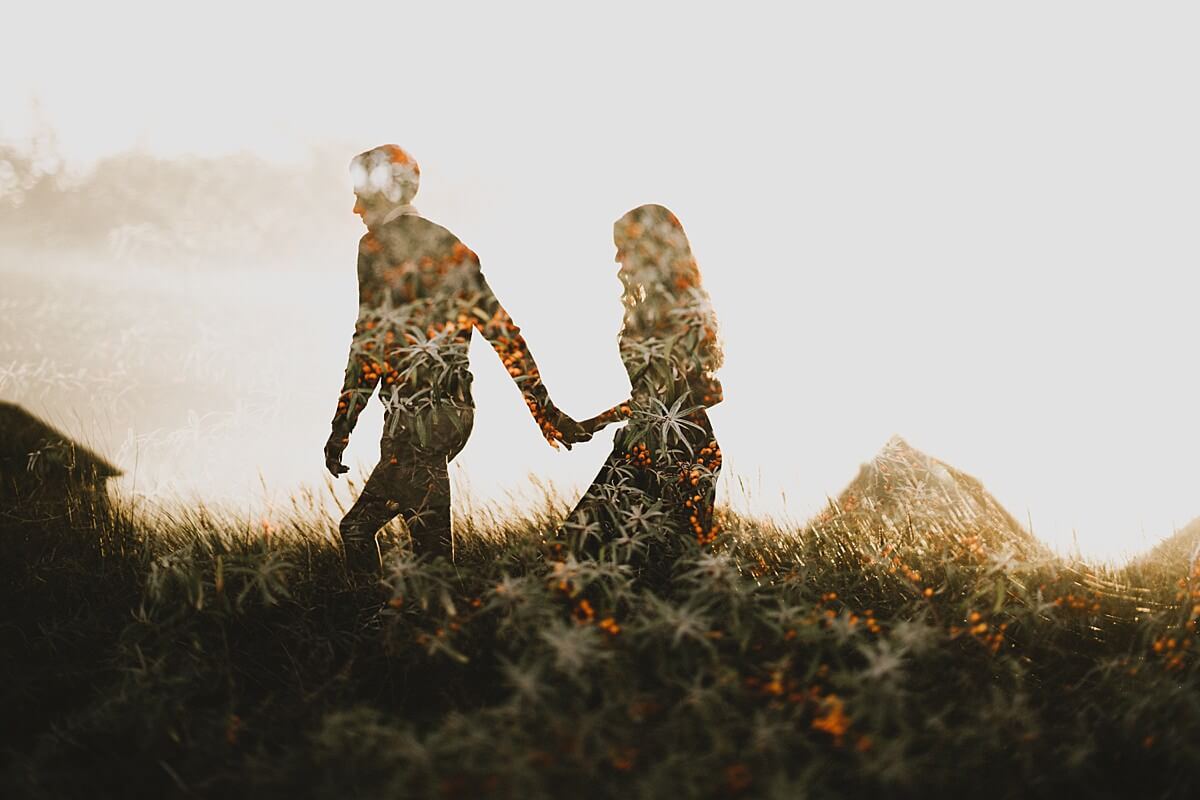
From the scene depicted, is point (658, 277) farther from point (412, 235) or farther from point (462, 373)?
point (412, 235)

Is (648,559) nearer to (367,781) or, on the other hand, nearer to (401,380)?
(401,380)

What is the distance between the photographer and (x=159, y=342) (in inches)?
235

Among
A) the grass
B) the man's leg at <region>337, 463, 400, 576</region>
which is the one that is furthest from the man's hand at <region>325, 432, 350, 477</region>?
the grass

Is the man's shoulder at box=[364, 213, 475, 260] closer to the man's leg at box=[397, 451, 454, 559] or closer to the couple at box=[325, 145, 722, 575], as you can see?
the couple at box=[325, 145, 722, 575]

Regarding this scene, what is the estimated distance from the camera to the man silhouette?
3742 mm

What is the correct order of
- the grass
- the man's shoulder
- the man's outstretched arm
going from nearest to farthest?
the grass
the man's shoulder
the man's outstretched arm

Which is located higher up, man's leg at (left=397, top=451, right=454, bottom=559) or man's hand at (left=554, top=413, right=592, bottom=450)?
man's hand at (left=554, top=413, right=592, bottom=450)

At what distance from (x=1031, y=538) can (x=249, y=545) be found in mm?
4219

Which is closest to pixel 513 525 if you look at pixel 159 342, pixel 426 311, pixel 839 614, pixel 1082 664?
pixel 426 311

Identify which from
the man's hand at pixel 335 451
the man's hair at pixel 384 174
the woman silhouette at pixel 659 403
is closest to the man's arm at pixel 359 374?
the man's hand at pixel 335 451

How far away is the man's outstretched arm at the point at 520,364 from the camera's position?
151 inches

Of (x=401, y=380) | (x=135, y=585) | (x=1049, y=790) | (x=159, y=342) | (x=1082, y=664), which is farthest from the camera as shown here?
(x=159, y=342)

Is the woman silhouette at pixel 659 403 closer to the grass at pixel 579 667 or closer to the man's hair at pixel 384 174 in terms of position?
the grass at pixel 579 667

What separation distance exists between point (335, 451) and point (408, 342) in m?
0.64
